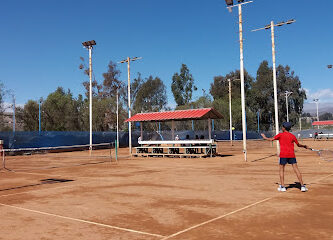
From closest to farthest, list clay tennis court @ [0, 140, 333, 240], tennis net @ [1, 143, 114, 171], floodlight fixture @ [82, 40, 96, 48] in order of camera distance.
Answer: clay tennis court @ [0, 140, 333, 240] → tennis net @ [1, 143, 114, 171] → floodlight fixture @ [82, 40, 96, 48]

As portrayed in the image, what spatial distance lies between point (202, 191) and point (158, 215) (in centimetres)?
322

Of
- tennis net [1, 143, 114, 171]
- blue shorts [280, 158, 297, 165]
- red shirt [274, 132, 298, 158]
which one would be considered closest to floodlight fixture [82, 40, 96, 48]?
tennis net [1, 143, 114, 171]

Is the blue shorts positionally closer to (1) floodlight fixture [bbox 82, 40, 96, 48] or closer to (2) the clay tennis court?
(2) the clay tennis court

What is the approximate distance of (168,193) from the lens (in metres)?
9.95

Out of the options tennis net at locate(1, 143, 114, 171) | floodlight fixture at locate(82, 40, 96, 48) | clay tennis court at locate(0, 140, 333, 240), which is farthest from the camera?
floodlight fixture at locate(82, 40, 96, 48)

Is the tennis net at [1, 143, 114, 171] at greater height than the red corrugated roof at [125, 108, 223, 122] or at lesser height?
lesser

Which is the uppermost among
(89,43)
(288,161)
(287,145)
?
(89,43)

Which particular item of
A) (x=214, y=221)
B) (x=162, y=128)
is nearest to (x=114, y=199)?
(x=214, y=221)

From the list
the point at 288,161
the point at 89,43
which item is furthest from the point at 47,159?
the point at 288,161

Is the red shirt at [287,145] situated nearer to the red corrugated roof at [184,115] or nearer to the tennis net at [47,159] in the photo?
the tennis net at [47,159]

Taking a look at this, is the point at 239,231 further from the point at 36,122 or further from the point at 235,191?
the point at 36,122

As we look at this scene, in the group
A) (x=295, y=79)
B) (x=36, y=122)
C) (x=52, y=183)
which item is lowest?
(x=52, y=183)

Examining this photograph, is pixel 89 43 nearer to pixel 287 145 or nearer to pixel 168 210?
pixel 287 145

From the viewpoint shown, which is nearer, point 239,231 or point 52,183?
point 239,231
